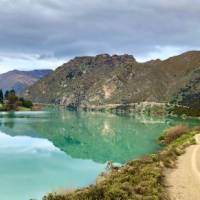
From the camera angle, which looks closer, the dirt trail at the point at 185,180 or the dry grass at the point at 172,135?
the dirt trail at the point at 185,180

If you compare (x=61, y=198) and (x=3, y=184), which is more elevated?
(x=61, y=198)

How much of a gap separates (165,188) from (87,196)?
6636mm

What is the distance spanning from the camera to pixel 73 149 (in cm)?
6956

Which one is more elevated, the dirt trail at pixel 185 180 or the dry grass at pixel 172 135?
the dirt trail at pixel 185 180

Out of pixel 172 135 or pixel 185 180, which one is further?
pixel 172 135

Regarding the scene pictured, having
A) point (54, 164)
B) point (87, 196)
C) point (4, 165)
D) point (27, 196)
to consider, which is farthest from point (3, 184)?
point (87, 196)

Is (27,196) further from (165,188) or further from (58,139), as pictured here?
(58,139)

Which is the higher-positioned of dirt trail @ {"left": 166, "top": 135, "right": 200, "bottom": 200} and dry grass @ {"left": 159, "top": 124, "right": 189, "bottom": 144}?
dirt trail @ {"left": 166, "top": 135, "right": 200, "bottom": 200}

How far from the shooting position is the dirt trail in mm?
24375

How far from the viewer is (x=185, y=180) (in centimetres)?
2912

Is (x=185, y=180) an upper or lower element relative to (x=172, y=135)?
upper

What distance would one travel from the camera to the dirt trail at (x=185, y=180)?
24.4m

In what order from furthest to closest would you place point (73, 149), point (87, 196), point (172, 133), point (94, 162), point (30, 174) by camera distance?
point (172, 133)
point (73, 149)
point (94, 162)
point (30, 174)
point (87, 196)

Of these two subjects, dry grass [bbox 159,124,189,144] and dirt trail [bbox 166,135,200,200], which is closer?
dirt trail [bbox 166,135,200,200]
